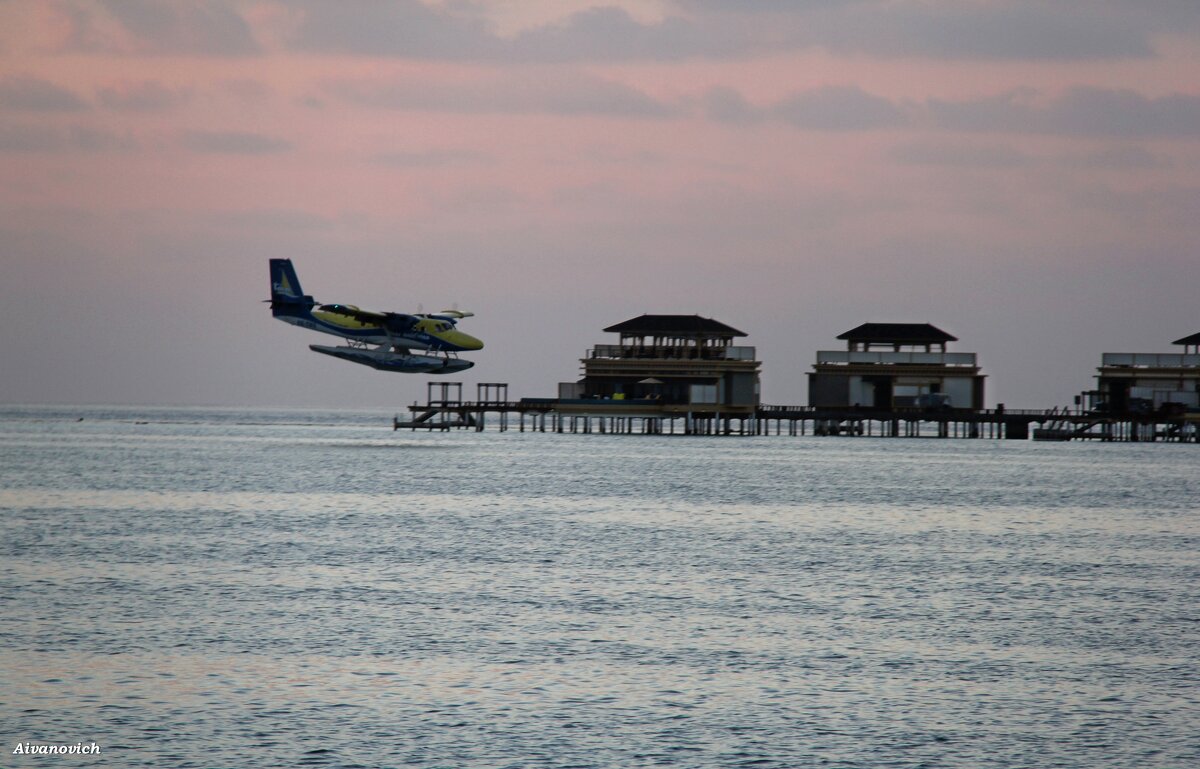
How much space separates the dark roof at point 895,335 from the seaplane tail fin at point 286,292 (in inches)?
1660

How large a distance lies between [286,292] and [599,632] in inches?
3794

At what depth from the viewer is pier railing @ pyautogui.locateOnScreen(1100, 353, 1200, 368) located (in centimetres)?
11075

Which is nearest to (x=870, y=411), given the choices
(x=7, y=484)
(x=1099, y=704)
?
(x=7, y=484)

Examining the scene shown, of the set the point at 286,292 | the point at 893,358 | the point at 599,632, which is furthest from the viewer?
the point at 286,292

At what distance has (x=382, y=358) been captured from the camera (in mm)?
111750

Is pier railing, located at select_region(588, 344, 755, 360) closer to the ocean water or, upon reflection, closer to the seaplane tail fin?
the seaplane tail fin

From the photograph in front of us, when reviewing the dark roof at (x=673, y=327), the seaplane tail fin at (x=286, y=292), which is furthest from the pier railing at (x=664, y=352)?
the seaplane tail fin at (x=286, y=292)

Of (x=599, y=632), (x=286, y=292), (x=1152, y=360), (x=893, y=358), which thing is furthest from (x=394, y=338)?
(x=599, y=632)

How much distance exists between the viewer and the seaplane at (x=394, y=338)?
110500 millimetres

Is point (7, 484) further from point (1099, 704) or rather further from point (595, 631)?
point (1099, 704)

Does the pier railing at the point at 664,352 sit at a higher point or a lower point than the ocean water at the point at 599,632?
higher

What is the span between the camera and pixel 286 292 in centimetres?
11981

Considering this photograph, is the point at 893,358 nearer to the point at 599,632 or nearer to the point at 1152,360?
the point at 1152,360

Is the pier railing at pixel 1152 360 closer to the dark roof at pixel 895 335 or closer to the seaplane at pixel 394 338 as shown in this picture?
the dark roof at pixel 895 335
